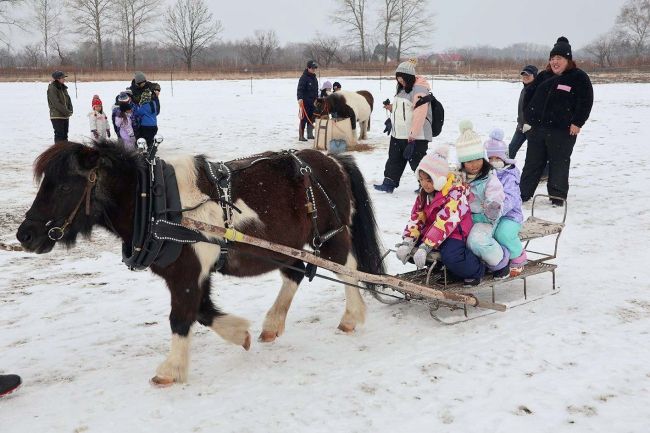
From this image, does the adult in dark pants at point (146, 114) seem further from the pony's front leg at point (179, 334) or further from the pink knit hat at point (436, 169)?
the pony's front leg at point (179, 334)

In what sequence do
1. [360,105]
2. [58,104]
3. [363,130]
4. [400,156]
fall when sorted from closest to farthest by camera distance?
[400,156], [58,104], [360,105], [363,130]

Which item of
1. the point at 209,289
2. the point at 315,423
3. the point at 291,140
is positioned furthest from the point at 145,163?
the point at 291,140

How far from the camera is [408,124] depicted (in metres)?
8.48

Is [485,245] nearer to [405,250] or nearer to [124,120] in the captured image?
[405,250]

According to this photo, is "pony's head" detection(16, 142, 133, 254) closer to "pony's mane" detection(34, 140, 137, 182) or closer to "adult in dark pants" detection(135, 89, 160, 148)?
"pony's mane" detection(34, 140, 137, 182)

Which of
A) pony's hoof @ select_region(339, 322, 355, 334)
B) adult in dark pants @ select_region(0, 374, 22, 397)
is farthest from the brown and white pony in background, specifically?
adult in dark pants @ select_region(0, 374, 22, 397)

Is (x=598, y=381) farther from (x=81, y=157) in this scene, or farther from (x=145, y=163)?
(x=81, y=157)

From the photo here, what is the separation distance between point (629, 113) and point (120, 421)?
19151 mm

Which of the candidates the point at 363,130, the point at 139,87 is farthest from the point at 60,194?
the point at 363,130

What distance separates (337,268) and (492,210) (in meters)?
1.33

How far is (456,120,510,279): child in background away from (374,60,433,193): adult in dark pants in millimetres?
3842

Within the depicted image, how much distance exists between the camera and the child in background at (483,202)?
4.29 metres

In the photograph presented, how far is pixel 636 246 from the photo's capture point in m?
6.03

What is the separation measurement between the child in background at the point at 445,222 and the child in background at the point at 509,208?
299 mm
